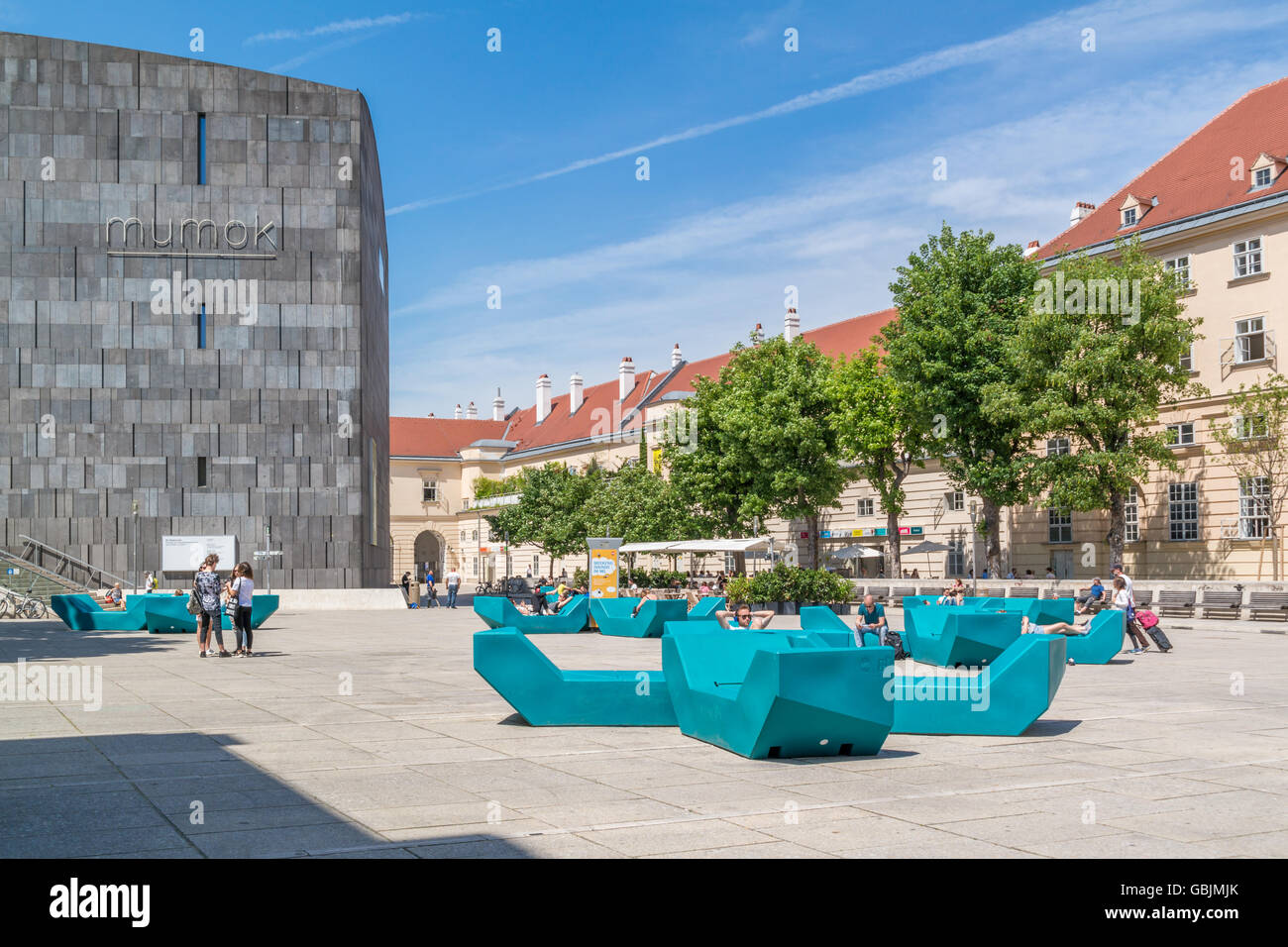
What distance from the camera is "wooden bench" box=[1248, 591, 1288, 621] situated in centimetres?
3138

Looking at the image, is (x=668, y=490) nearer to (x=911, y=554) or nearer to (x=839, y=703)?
(x=911, y=554)

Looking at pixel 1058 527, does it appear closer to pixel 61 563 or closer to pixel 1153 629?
pixel 1153 629

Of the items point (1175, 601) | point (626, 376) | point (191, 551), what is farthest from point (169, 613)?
point (626, 376)

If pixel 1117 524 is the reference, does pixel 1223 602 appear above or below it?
below

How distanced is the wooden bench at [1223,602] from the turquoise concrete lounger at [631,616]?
15956 millimetres

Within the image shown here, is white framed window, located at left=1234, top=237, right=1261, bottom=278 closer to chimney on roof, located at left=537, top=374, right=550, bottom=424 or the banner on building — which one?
the banner on building

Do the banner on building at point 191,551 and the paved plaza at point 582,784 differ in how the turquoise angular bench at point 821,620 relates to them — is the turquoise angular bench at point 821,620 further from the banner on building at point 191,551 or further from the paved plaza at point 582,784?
the banner on building at point 191,551

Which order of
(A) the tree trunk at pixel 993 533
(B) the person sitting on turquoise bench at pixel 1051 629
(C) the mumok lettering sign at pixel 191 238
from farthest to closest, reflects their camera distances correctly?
1. (C) the mumok lettering sign at pixel 191 238
2. (A) the tree trunk at pixel 993 533
3. (B) the person sitting on turquoise bench at pixel 1051 629

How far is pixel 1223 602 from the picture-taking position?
33.2m

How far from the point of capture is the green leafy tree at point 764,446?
5053cm

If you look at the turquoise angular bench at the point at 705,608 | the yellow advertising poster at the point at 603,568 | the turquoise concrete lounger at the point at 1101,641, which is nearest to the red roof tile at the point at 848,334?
the yellow advertising poster at the point at 603,568

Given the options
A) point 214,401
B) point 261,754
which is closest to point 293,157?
point 214,401

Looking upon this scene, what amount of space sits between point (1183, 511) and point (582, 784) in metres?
39.6

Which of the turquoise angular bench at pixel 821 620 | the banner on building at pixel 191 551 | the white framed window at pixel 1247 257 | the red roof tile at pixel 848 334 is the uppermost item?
the red roof tile at pixel 848 334
